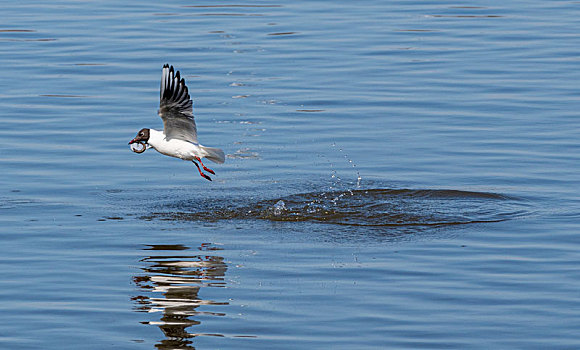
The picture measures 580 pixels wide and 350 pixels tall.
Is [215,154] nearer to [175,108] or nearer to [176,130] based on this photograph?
[176,130]

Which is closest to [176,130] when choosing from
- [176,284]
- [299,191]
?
[299,191]

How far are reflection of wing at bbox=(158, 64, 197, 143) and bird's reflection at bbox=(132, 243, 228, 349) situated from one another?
4.78 feet

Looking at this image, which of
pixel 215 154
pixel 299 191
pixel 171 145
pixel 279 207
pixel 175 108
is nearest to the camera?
pixel 175 108

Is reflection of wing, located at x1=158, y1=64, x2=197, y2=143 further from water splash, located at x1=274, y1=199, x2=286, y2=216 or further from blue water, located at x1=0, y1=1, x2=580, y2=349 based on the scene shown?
water splash, located at x1=274, y1=199, x2=286, y2=216

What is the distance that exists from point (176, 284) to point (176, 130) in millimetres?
2664

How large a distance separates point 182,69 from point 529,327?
11.1 meters

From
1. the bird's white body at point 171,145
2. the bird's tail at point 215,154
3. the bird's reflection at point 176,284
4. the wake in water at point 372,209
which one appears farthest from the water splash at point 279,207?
the bird's reflection at point 176,284

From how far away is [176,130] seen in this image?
1128cm

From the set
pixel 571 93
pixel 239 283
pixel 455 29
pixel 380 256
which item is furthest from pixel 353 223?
pixel 455 29

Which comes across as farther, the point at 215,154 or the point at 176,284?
the point at 215,154

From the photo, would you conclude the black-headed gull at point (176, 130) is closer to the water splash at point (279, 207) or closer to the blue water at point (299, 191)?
the blue water at point (299, 191)

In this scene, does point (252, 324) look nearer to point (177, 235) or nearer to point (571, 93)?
Result: point (177, 235)

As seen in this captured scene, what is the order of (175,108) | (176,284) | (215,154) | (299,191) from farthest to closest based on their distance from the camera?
1. (299,191)
2. (215,154)
3. (175,108)
4. (176,284)

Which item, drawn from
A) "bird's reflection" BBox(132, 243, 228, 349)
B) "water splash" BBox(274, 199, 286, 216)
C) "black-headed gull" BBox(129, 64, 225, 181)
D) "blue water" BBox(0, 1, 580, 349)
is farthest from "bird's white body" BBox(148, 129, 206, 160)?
"bird's reflection" BBox(132, 243, 228, 349)
